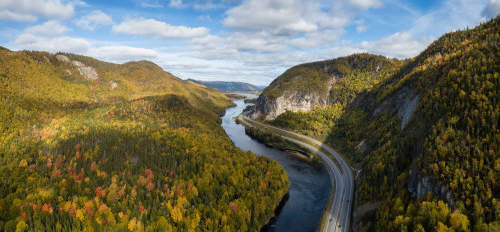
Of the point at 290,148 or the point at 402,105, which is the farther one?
the point at 290,148

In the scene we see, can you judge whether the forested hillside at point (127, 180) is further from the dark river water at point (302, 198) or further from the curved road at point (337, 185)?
the curved road at point (337, 185)

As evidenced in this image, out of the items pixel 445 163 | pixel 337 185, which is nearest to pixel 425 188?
pixel 445 163

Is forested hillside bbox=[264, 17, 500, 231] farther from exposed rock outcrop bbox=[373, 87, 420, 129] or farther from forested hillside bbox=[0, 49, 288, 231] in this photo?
forested hillside bbox=[0, 49, 288, 231]

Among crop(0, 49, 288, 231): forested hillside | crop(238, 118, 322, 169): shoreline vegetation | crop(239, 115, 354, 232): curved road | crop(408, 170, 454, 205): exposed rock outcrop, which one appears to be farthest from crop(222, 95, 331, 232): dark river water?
crop(408, 170, 454, 205): exposed rock outcrop

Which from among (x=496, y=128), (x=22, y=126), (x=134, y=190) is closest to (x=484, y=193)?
(x=496, y=128)

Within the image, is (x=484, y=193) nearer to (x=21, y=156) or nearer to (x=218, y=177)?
(x=218, y=177)

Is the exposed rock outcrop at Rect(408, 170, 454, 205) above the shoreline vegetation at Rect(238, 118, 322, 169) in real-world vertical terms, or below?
above

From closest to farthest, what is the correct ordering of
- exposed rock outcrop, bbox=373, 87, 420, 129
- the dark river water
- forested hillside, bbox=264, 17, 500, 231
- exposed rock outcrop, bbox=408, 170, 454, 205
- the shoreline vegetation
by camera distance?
1. forested hillside, bbox=264, 17, 500, 231
2. exposed rock outcrop, bbox=408, 170, 454, 205
3. the dark river water
4. exposed rock outcrop, bbox=373, 87, 420, 129
5. the shoreline vegetation

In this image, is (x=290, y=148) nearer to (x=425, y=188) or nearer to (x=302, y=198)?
(x=302, y=198)
